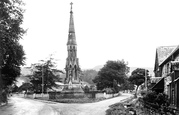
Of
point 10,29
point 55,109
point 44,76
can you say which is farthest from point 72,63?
point 10,29

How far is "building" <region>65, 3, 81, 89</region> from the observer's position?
181ft

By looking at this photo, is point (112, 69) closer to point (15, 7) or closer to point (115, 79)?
point (115, 79)

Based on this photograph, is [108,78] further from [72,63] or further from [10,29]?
[10,29]

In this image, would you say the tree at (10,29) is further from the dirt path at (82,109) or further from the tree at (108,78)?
the tree at (108,78)

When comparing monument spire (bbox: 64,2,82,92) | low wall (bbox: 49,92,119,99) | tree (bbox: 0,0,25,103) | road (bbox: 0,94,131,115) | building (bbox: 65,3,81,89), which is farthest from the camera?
building (bbox: 65,3,81,89)

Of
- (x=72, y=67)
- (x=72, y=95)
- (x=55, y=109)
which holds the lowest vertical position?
(x=72, y=95)

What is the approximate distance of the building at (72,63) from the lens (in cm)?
5509

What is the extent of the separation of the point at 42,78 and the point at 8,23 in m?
33.4

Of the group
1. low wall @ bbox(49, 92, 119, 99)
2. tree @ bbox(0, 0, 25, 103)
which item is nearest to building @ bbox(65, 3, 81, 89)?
low wall @ bbox(49, 92, 119, 99)

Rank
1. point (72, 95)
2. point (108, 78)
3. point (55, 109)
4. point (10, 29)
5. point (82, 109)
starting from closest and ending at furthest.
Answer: point (10, 29)
point (82, 109)
point (55, 109)
point (72, 95)
point (108, 78)

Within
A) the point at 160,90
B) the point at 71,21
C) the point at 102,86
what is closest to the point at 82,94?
the point at 71,21

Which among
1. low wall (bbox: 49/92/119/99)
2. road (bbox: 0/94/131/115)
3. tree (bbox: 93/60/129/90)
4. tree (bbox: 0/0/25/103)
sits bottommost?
low wall (bbox: 49/92/119/99)

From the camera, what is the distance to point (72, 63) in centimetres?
5541

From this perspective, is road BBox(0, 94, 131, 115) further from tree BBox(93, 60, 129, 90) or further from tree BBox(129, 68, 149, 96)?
tree BBox(93, 60, 129, 90)
